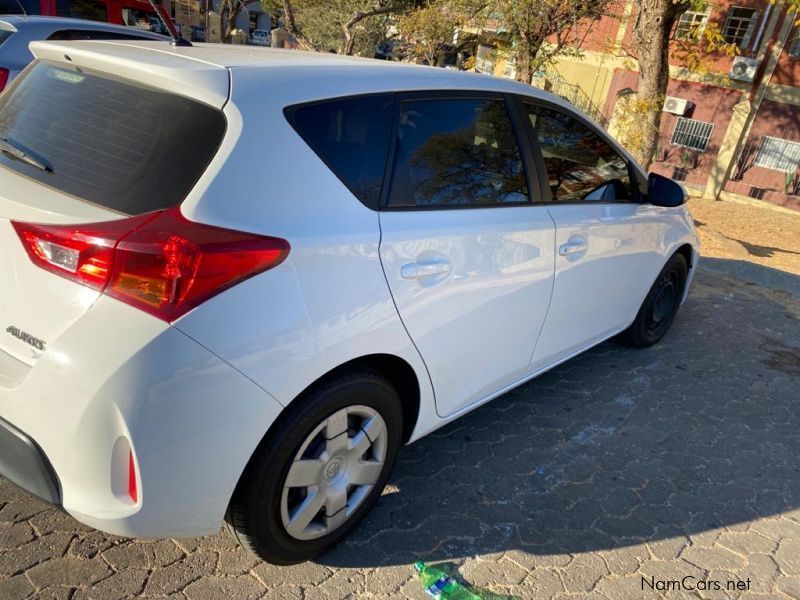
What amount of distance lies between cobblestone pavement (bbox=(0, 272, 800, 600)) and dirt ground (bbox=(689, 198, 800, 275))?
451cm

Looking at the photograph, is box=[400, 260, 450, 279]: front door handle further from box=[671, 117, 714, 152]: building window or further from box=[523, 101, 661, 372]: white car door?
box=[671, 117, 714, 152]: building window

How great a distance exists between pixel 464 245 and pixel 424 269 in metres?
0.26

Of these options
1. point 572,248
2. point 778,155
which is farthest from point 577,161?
point 778,155

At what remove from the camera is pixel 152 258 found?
157cm

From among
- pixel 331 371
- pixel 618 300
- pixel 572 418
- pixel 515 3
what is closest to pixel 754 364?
pixel 618 300

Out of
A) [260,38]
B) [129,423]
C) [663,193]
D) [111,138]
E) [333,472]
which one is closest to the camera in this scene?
[129,423]

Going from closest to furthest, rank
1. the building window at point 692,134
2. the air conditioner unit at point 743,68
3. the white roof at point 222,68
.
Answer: the white roof at point 222,68 < the air conditioner unit at point 743,68 < the building window at point 692,134

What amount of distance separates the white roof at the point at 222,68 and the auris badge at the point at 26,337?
2.74 ft

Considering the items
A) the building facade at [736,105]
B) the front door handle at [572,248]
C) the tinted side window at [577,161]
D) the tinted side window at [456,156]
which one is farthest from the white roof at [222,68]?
the building facade at [736,105]

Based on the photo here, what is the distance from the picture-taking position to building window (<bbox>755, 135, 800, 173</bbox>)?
1514 cm

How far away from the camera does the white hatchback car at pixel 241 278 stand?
1.58 meters

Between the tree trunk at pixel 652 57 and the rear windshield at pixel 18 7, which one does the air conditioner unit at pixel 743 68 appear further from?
the rear windshield at pixel 18 7

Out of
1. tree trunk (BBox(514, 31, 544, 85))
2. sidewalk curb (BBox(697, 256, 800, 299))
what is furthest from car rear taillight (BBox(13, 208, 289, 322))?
tree trunk (BBox(514, 31, 544, 85))

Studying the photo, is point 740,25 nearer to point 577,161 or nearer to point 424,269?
point 577,161
